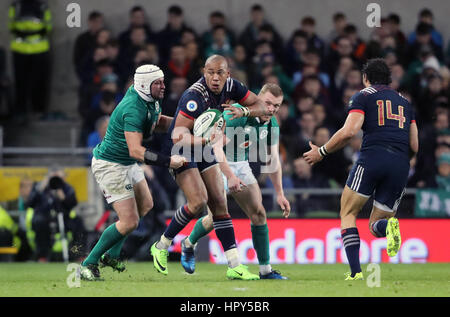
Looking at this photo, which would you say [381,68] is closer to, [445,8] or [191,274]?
[191,274]

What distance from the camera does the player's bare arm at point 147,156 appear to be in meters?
9.26

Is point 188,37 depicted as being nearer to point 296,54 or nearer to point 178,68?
point 178,68

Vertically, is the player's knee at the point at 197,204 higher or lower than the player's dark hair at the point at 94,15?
lower

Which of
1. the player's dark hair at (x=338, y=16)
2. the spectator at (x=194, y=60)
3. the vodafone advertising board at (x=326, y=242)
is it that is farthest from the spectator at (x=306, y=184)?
the player's dark hair at (x=338, y=16)

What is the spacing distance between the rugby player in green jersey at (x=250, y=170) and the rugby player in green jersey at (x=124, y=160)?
844mm

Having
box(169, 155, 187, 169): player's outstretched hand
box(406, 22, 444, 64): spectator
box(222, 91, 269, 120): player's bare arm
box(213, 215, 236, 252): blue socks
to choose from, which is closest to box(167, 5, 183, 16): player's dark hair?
box(406, 22, 444, 64): spectator

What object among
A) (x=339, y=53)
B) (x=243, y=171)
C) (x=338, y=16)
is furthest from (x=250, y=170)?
(x=338, y=16)

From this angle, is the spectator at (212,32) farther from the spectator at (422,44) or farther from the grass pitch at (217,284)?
the grass pitch at (217,284)

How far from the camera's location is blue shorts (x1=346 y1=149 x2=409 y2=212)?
9.66 meters

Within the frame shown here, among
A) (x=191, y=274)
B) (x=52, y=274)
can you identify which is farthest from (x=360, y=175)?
(x=52, y=274)

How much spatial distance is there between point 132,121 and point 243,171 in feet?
5.43

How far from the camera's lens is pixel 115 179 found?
9875mm

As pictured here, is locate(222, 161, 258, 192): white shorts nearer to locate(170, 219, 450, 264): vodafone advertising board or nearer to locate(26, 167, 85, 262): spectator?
locate(170, 219, 450, 264): vodafone advertising board

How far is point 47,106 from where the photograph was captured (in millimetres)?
19312
